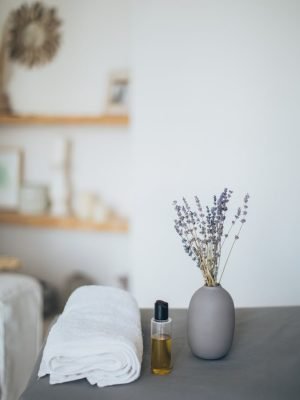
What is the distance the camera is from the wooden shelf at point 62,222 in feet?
9.64

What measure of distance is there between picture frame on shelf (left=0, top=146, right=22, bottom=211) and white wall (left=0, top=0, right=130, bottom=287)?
0.06 metres

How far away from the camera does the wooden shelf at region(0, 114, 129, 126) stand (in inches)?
115

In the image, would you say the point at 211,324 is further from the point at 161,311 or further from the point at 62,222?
the point at 62,222

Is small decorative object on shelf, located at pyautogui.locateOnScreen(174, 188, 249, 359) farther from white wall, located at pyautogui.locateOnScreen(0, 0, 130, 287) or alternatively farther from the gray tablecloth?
white wall, located at pyautogui.locateOnScreen(0, 0, 130, 287)

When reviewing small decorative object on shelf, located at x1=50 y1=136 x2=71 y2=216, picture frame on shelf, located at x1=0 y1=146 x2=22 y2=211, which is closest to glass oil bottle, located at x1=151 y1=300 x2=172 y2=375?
small decorative object on shelf, located at x1=50 y1=136 x2=71 y2=216

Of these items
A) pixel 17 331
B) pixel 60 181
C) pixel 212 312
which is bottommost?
pixel 17 331

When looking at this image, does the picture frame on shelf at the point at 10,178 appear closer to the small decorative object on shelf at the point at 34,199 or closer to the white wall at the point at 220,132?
the small decorative object on shelf at the point at 34,199

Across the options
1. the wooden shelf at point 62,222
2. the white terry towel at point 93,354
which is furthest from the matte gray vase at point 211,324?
the wooden shelf at point 62,222

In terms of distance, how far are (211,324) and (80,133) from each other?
232 cm

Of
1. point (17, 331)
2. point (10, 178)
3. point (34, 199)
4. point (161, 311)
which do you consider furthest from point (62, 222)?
point (161, 311)

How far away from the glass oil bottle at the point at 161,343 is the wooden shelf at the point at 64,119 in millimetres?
2004

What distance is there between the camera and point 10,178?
129 inches

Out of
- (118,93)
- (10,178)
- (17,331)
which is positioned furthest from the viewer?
(10,178)

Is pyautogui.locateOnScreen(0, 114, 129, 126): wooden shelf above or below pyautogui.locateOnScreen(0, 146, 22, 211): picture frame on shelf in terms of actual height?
above
